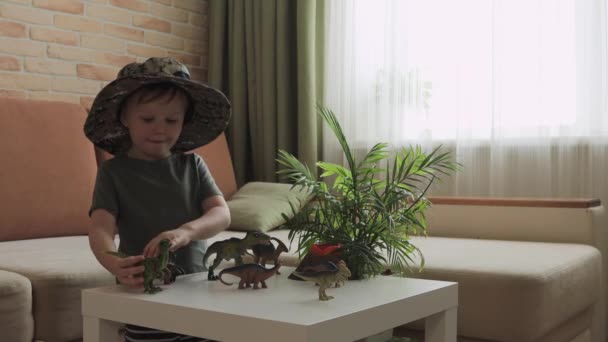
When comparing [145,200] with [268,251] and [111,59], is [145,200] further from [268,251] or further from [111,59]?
[111,59]

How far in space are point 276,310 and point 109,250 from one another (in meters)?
0.45

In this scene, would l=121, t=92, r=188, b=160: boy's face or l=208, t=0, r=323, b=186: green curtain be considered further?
l=208, t=0, r=323, b=186: green curtain

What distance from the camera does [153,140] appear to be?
1.59m

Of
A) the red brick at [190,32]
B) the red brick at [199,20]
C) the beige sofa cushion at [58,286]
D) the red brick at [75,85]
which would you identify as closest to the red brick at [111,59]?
the red brick at [75,85]

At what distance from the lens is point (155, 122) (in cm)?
158

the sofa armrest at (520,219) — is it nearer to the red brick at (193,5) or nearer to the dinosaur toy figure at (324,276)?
the dinosaur toy figure at (324,276)

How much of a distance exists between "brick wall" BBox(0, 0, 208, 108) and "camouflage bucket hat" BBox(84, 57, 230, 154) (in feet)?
4.80

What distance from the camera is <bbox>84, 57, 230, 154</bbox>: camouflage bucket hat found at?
1566 mm

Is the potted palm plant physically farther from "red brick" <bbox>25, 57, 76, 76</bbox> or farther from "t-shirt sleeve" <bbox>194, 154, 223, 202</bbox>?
"red brick" <bbox>25, 57, 76, 76</bbox>

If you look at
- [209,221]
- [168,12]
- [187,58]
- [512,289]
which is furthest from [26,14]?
[512,289]

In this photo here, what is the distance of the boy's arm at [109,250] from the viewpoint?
1372mm

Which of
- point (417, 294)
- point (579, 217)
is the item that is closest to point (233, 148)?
point (579, 217)

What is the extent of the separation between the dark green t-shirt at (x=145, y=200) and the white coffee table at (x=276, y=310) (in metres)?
0.13

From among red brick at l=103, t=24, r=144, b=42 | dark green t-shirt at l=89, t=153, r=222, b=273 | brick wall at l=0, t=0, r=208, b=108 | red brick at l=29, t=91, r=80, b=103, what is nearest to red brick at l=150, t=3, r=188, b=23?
brick wall at l=0, t=0, r=208, b=108
